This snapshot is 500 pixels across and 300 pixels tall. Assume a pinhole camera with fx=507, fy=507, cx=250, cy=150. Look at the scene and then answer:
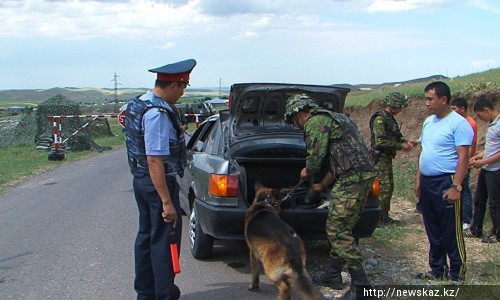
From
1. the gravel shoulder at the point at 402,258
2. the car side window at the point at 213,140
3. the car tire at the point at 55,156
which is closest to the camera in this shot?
the gravel shoulder at the point at 402,258

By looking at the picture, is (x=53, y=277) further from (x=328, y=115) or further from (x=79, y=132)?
(x=79, y=132)

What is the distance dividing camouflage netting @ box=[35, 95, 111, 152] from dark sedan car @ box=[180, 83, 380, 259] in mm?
12999

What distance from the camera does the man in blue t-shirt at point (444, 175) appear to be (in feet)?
14.4

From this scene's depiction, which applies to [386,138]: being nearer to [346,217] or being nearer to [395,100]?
[395,100]

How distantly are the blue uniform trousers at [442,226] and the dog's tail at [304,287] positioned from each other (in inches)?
63.6

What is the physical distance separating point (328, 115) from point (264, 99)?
1.84m

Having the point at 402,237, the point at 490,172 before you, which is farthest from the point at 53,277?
the point at 490,172

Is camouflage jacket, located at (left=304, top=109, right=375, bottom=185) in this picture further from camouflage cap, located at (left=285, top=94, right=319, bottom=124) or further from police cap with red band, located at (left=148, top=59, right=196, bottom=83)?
police cap with red band, located at (left=148, top=59, right=196, bottom=83)

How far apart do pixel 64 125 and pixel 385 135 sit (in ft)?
48.9

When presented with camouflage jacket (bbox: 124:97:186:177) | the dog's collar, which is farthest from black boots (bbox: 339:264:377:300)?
camouflage jacket (bbox: 124:97:186:177)

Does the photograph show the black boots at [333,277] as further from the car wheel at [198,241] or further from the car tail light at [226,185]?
the car wheel at [198,241]

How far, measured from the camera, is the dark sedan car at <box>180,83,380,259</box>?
481 cm

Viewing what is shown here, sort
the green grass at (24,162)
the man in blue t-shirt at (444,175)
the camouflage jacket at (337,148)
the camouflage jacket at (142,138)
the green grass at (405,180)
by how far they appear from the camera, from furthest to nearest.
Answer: the green grass at (24,162) < the green grass at (405,180) < the man in blue t-shirt at (444,175) < the camouflage jacket at (337,148) < the camouflage jacket at (142,138)

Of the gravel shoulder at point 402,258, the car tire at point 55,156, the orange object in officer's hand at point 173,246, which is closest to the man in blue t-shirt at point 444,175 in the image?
Answer: the gravel shoulder at point 402,258
